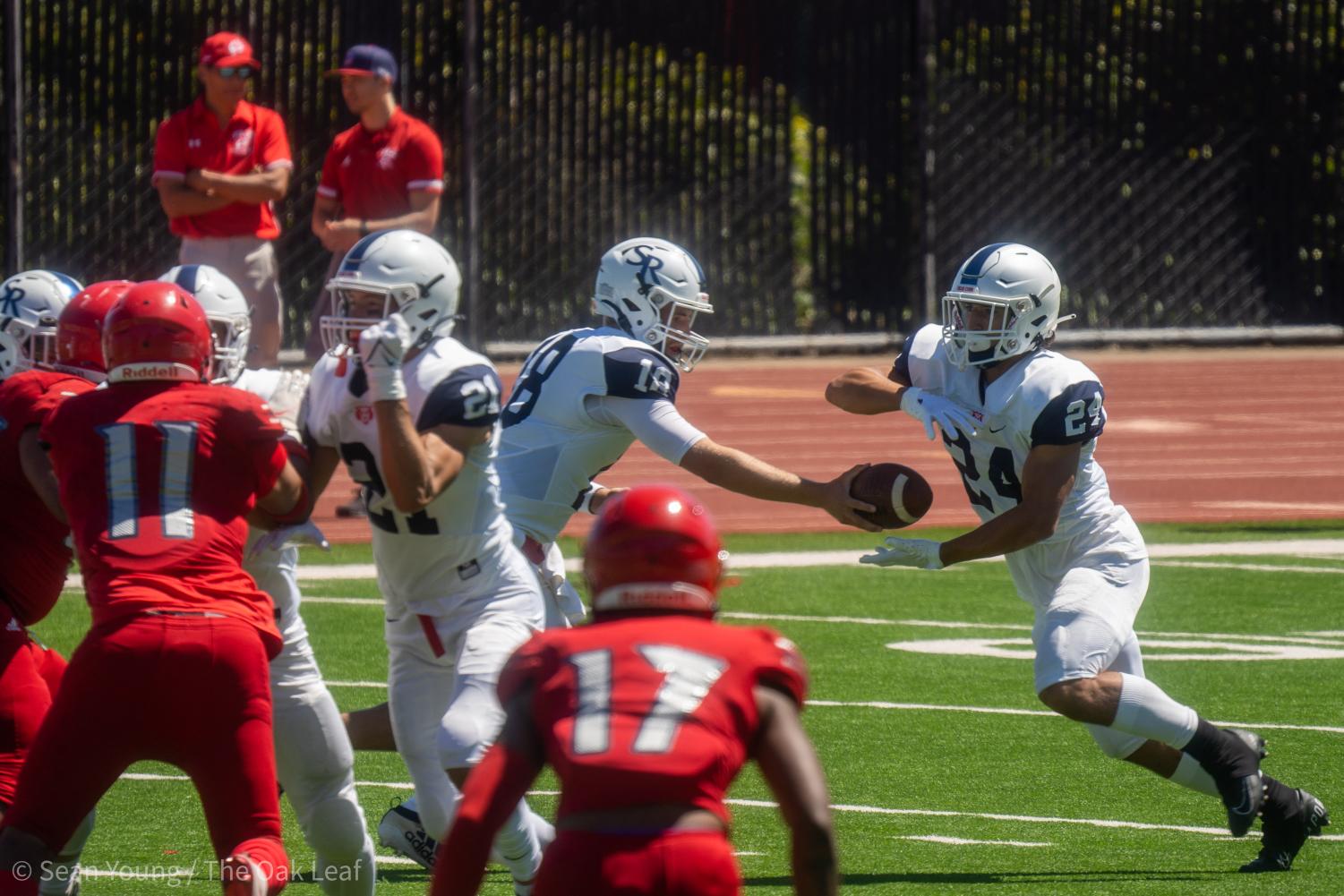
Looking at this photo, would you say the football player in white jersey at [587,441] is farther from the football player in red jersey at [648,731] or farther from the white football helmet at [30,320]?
the football player in red jersey at [648,731]

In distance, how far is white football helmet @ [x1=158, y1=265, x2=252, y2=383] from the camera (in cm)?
569

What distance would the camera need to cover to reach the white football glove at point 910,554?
21.5 ft

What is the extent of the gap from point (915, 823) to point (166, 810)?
7.49ft

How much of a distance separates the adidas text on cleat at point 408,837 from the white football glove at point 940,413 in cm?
185

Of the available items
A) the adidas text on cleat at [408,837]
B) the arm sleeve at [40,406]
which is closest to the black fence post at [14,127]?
the adidas text on cleat at [408,837]

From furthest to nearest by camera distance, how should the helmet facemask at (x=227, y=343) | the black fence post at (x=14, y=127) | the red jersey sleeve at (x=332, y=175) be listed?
the black fence post at (x=14, y=127), the red jersey sleeve at (x=332, y=175), the helmet facemask at (x=227, y=343)

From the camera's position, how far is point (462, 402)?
5.32 m

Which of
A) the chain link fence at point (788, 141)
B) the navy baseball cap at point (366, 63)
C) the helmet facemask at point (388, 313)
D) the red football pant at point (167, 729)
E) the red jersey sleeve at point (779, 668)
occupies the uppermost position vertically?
the helmet facemask at point (388, 313)

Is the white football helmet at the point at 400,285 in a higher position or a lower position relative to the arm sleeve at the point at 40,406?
higher

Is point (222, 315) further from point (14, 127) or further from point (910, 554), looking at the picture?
point (14, 127)

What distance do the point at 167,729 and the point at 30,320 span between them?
1989 mm

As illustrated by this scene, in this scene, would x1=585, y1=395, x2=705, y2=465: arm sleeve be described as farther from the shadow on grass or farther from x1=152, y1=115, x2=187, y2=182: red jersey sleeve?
x1=152, y1=115, x2=187, y2=182: red jersey sleeve

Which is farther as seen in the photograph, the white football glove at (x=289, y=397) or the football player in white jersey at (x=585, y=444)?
the football player in white jersey at (x=585, y=444)

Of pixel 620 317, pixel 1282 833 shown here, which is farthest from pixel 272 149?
pixel 1282 833
